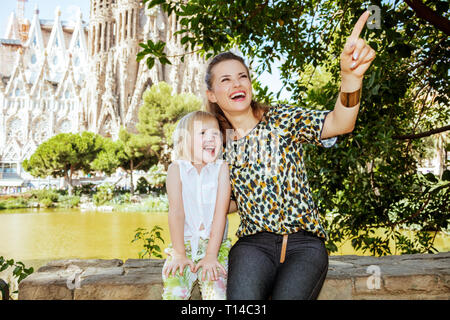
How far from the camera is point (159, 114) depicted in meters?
23.1

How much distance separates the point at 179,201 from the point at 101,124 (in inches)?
1403

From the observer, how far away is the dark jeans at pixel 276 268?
1377mm

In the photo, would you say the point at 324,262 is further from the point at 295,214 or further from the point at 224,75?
the point at 224,75

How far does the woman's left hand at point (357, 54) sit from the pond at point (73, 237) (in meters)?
5.15

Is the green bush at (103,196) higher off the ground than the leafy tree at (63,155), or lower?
lower

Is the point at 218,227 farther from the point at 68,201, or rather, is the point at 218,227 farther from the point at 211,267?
the point at 68,201

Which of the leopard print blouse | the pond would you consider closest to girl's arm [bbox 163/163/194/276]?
the leopard print blouse

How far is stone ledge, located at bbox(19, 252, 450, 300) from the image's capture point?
1762 millimetres

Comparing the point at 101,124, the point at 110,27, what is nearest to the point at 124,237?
the point at 101,124

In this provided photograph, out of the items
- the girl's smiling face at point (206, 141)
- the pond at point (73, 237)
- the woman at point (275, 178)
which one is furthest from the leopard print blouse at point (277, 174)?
the pond at point (73, 237)

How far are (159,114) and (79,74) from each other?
3163cm

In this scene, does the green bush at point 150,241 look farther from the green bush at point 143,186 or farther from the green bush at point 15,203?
the green bush at point 143,186

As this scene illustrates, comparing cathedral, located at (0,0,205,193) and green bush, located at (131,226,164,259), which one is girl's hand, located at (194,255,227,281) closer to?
green bush, located at (131,226,164,259)

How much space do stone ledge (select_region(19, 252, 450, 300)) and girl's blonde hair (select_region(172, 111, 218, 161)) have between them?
25.3 inches
